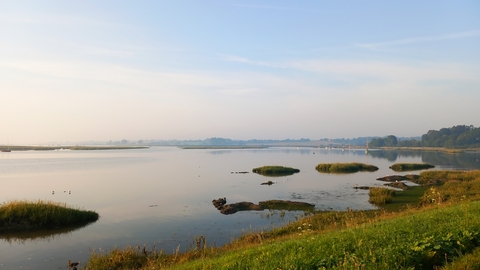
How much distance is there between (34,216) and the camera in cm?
2248

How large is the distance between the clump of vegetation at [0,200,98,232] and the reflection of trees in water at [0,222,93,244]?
619 mm

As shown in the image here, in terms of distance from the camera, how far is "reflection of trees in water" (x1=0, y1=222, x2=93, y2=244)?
65.2 feet

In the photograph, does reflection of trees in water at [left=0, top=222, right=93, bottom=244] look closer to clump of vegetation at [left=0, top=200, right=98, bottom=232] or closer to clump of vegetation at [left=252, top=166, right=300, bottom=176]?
clump of vegetation at [left=0, top=200, right=98, bottom=232]

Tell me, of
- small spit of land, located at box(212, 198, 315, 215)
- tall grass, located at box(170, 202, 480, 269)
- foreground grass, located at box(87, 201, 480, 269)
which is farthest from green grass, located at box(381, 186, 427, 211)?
tall grass, located at box(170, 202, 480, 269)

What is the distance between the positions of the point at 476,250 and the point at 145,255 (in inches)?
506

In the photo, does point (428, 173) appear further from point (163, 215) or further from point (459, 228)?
point (459, 228)

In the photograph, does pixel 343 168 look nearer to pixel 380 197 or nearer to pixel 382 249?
pixel 380 197

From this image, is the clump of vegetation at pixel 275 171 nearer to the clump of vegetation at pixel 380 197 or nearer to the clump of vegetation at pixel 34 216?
the clump of vegetation at pixel 380 197

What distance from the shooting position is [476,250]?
26.3ft

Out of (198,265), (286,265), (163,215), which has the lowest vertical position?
(163,215)

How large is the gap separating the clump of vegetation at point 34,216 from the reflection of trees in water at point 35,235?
0.62 meters

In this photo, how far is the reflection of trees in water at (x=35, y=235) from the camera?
19.9 meters

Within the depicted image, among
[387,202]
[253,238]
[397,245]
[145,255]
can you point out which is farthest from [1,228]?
[387,202]

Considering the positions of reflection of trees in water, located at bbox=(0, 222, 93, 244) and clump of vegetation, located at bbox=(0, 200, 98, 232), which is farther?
clump of vegetation, located at bbox=(0, 200, 98, 232)
